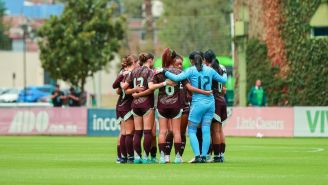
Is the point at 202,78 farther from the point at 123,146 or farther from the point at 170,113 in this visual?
the point at 123,146

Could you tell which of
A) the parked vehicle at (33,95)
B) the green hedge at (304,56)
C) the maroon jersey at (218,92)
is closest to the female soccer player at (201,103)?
the maroon jersey at (218,92)

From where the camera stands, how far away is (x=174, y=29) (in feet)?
324

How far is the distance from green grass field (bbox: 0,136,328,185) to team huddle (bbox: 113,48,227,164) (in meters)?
0.61

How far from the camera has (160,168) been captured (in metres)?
21.5

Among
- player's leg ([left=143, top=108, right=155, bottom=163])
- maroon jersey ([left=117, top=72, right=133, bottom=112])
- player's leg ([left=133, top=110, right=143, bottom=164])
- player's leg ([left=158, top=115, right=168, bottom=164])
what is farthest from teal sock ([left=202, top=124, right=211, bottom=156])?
maroon jersey ([left=117, top=72, right=133, bottom=112])

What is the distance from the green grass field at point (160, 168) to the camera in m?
18.2

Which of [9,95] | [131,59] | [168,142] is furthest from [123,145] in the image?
[9,95]

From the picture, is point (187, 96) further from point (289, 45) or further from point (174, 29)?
point (174, 29)

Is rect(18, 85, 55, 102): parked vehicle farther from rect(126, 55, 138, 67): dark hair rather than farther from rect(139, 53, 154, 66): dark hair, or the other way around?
rect(139, 53, 154, 66): dark hair

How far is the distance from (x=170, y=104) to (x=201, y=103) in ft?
2.05

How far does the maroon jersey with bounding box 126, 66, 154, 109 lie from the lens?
23125 mm

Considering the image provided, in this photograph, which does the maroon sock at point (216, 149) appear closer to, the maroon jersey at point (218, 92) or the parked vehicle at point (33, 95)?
the maroon jersey at point (218, 92)

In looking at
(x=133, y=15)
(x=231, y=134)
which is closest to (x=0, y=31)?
(x=133, y=15)

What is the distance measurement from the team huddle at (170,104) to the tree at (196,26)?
7270 cm
